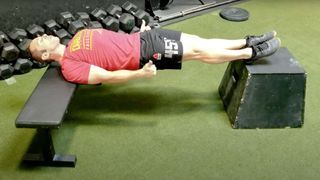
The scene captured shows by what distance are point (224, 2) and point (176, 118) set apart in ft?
6.52

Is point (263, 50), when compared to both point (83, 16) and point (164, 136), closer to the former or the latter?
point (164, 136)

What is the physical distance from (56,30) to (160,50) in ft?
3.40

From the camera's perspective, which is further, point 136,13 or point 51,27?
point 136,13

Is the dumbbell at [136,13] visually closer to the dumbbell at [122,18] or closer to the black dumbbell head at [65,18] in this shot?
the dumbbell at [122,18]

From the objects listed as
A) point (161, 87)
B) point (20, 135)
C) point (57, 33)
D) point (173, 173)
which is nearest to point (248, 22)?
point (161, 87)

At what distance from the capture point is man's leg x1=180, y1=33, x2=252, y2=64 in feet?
7.45

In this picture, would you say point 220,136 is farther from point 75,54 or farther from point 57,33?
point 57,33

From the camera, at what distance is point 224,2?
3.96 metres

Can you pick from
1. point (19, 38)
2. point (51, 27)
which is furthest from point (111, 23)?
point (19, 38)

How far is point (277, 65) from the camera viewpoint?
2.25 metres

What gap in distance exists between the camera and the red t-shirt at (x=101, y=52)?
2172 mm

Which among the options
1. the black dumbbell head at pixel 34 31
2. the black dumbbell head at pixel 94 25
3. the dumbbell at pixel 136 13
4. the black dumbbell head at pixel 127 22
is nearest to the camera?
the black dumbbell head at pixel 34 31

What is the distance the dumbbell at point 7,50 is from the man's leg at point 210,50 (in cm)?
121

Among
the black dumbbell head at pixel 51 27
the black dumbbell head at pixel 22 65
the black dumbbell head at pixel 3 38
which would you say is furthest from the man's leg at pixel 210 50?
the black dumbbell head at pixel 3 38
